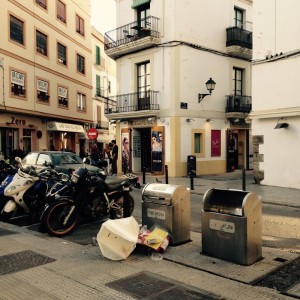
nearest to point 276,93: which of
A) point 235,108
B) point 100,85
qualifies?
point 235,108

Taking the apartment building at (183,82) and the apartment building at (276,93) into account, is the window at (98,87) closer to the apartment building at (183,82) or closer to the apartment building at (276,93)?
the apartment building at (183,82)

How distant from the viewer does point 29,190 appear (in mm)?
7805

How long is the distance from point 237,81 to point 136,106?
649 cm

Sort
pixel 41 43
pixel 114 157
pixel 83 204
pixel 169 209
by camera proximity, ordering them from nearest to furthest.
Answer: pixel 169 209 < pixel 83 204 < pixel 114 157 < pixel 41 43

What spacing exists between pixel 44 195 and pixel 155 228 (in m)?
3.14

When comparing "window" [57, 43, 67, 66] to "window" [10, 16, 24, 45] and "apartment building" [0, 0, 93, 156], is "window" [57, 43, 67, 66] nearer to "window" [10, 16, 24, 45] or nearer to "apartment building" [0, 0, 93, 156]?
"apartment building" [0, 0, 93, 156]

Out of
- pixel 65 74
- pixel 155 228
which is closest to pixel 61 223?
pixel 155 228

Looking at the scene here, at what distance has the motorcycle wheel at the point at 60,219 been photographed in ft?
21.2

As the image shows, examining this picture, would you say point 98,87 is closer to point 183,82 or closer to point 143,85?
point 143,85

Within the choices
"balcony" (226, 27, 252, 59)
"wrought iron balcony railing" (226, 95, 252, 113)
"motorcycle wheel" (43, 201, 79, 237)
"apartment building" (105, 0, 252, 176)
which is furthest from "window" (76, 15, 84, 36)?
"motorcycle wheel" (43, 201, 79, 237)

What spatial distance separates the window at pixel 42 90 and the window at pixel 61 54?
2.79 metres

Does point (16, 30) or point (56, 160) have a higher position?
point (16, 30)

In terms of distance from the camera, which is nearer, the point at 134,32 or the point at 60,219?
the point at 60,219

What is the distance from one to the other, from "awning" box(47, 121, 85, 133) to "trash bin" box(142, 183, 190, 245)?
2155 centimetres
